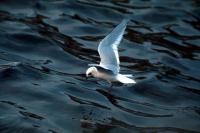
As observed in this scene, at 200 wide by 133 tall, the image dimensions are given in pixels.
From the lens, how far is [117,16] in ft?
52.0

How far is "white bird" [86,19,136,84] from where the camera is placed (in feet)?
33.9

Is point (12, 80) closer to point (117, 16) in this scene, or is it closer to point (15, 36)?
point (15, 36)

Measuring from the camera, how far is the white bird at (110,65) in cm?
1034

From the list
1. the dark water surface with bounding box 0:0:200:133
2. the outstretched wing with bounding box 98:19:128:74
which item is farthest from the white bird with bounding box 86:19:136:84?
the dark water surface with bounding box 0:0:200:133

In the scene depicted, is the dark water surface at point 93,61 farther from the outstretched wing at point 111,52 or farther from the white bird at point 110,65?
the outstretched wing at point 111,52

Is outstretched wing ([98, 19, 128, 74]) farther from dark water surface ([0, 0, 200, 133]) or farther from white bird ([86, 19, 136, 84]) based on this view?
dark water surface ([0, 0, 200, 133])

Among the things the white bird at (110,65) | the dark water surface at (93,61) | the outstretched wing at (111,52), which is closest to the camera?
the white bird at (110,65)

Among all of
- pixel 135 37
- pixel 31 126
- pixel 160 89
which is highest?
pixel 135 37

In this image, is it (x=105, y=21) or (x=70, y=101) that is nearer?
(x=70, y=101)

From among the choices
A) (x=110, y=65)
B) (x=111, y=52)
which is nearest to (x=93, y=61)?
(x=111, y=52)

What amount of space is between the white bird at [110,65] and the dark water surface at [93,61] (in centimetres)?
68

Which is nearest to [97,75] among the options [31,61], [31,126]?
[31,126]

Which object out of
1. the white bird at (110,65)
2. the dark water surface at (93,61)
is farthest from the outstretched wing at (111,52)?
the dark water surface at (93,61)

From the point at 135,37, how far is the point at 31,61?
2.95 m
